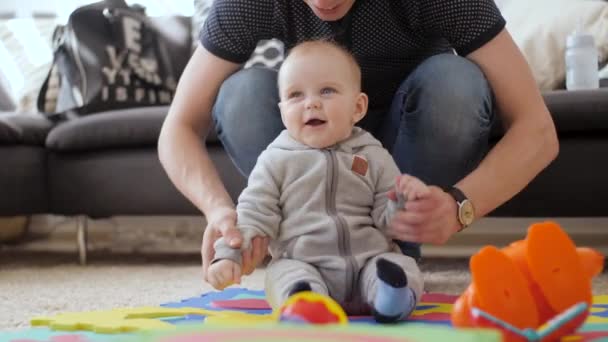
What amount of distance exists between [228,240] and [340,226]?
158 mm

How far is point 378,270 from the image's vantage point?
881mm

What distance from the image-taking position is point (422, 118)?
1.16 m

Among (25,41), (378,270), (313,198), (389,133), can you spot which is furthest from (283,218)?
(25,41)

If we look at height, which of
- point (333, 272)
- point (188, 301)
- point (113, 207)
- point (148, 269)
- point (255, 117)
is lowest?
point (148, 269)

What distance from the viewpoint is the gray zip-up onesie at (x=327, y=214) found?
38.7 inches

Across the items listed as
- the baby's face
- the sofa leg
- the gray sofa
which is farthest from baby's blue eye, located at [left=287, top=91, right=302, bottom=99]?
the sofa leg

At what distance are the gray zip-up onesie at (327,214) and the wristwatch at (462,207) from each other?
84 mm

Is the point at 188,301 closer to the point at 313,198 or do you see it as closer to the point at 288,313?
the point at 313,198

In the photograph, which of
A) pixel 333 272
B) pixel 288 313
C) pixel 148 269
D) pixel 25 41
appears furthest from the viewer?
pixel 25 41

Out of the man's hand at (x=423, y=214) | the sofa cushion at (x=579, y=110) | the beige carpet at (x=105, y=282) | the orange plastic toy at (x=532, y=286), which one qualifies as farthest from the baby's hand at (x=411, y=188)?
the sofa cushion at (x=579, y=110)

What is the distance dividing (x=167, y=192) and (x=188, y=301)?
72 centimetres

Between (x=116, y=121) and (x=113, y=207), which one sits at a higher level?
(x=116, y=121)

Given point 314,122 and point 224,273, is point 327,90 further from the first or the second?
point 224,273

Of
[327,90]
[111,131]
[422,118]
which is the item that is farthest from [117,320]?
[111,131]
